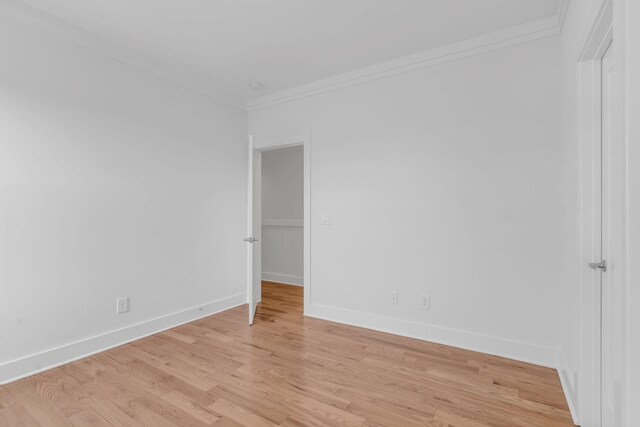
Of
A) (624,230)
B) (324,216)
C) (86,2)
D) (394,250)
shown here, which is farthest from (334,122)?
(624,230)

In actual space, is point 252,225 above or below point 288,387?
above

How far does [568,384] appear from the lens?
6.65 feet

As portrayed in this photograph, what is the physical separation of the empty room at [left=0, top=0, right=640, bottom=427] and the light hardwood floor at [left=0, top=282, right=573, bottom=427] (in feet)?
0.06

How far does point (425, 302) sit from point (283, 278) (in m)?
2.95

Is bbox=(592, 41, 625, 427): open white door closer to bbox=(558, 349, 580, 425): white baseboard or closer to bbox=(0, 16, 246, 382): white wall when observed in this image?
bbox=(558, 349, 580, 425): white baseboard

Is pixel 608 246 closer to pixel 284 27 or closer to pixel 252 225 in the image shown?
pixel 284 27

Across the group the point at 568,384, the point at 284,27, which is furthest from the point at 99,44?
the point at 568,384

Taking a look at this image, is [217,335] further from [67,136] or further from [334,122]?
[334,122]

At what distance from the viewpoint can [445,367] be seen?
7.91ft

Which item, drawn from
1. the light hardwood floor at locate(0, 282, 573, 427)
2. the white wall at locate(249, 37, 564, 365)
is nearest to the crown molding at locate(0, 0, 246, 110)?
the white wall at locate(249, 37, 564, 365)

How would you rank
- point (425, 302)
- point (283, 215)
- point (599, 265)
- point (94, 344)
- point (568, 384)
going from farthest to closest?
point (283, 215), point (425, 302), point (94, 344), point (568, 384), point (599, 265)

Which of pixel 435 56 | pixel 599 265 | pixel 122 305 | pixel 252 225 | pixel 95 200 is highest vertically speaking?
pixel 435 56

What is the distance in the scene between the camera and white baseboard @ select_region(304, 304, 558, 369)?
2.46 meters

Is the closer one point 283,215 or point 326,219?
point 326,219
